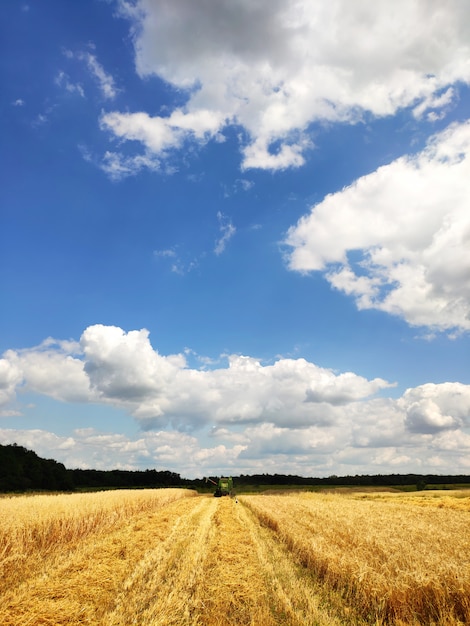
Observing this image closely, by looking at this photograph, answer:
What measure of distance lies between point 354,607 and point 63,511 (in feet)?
33.4

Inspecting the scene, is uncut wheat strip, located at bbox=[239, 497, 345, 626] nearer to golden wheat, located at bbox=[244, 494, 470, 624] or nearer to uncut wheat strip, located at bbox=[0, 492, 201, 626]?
golden wheat, located at bbox=[244, 494, 470, 624]

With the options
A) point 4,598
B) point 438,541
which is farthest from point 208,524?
point 4,598

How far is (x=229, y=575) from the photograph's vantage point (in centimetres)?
892

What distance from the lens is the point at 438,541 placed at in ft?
34.9

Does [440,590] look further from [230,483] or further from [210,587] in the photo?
[230,483]

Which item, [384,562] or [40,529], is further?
[40,529]

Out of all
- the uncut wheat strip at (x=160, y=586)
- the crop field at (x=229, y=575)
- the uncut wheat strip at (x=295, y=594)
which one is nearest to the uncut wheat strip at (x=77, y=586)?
the crop field at (x=229, y=575)

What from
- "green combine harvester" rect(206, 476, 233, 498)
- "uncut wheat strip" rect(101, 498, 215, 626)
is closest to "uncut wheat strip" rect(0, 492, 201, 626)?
"uncut wheat strip" rect(101, 498, 215, 626)

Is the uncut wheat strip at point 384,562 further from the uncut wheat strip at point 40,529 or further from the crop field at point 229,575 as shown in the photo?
the uncut wheat strip at point 40,529

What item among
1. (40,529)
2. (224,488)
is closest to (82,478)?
(224,488)

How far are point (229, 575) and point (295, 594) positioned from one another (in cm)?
183

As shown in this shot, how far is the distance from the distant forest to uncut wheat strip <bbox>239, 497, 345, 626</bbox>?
2654 inches

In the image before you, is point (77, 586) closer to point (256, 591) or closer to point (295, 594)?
point (256, 591)

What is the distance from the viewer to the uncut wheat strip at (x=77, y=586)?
6.73 metres
